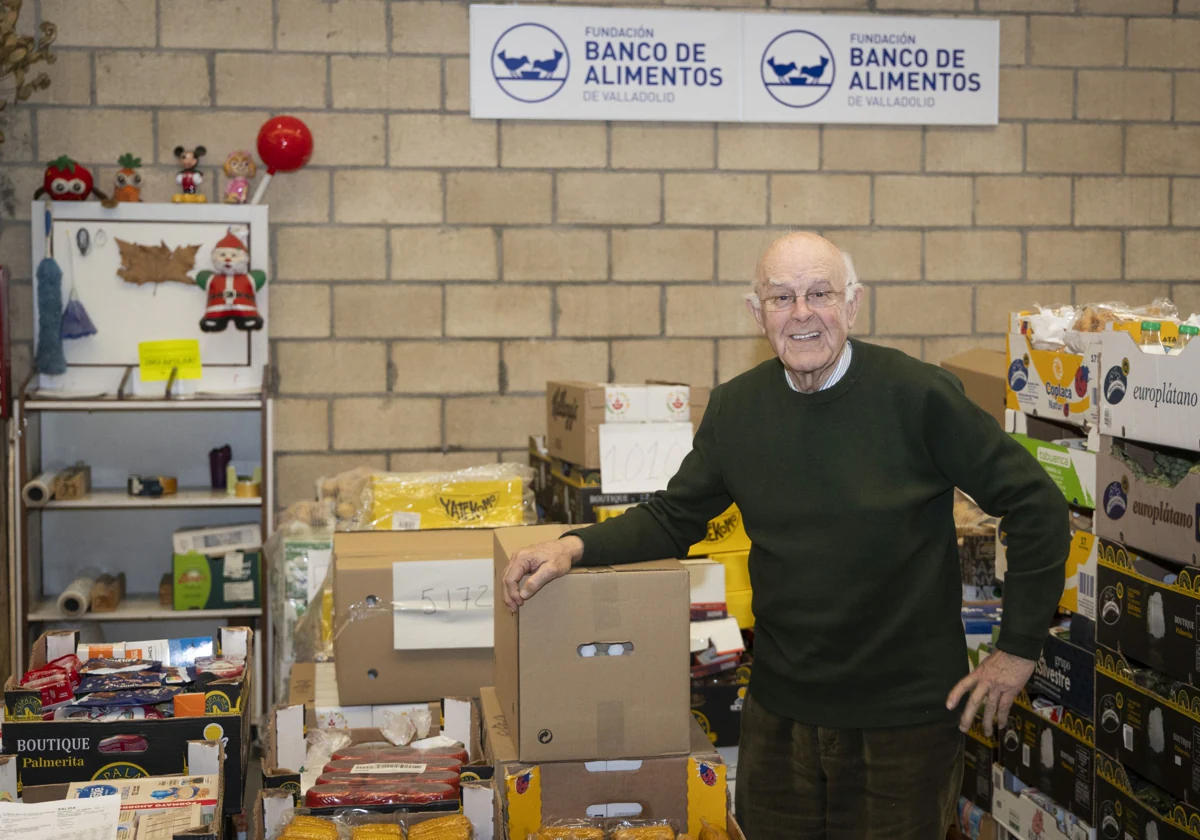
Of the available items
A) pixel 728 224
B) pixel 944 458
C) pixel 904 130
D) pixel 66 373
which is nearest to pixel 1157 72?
pixel 904 130

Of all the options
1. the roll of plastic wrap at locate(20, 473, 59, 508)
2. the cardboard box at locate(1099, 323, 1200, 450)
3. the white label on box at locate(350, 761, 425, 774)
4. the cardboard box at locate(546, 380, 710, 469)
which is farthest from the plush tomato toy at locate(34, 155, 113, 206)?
the cardboard box at locate(1099, 323, 1200, 450)

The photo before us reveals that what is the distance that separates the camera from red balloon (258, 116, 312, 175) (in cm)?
380

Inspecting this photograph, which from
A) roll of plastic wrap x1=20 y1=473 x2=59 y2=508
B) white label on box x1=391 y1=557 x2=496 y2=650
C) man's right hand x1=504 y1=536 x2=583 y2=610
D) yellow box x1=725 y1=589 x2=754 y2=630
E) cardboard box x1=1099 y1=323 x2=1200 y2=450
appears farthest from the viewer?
roll of plastic wrap x1=20 y1=473 x2=59 y2=508

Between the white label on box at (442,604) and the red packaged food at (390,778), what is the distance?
0.41 meters

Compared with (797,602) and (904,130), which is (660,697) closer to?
(797,602)

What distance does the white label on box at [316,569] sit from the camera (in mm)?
3188

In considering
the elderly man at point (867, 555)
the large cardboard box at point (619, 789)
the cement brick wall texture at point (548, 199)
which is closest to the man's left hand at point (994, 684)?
the elderly man at point (867, 555)

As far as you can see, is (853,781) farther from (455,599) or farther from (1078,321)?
(1078,321)

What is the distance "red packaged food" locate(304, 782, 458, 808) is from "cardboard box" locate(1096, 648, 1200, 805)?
1396 mm

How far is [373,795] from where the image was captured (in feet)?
5.83

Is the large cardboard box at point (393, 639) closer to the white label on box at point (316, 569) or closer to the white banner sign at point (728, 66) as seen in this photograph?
the white label on box at point (316, 569)

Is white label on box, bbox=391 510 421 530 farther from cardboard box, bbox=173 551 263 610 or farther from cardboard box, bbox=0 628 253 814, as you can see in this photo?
cardboard box, bbox=0 628 253 814

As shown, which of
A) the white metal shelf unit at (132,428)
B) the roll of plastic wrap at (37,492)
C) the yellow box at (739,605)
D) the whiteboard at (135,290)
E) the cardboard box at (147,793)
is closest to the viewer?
the cardboard box at (147,793)

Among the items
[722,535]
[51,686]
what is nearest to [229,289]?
[722,535]
